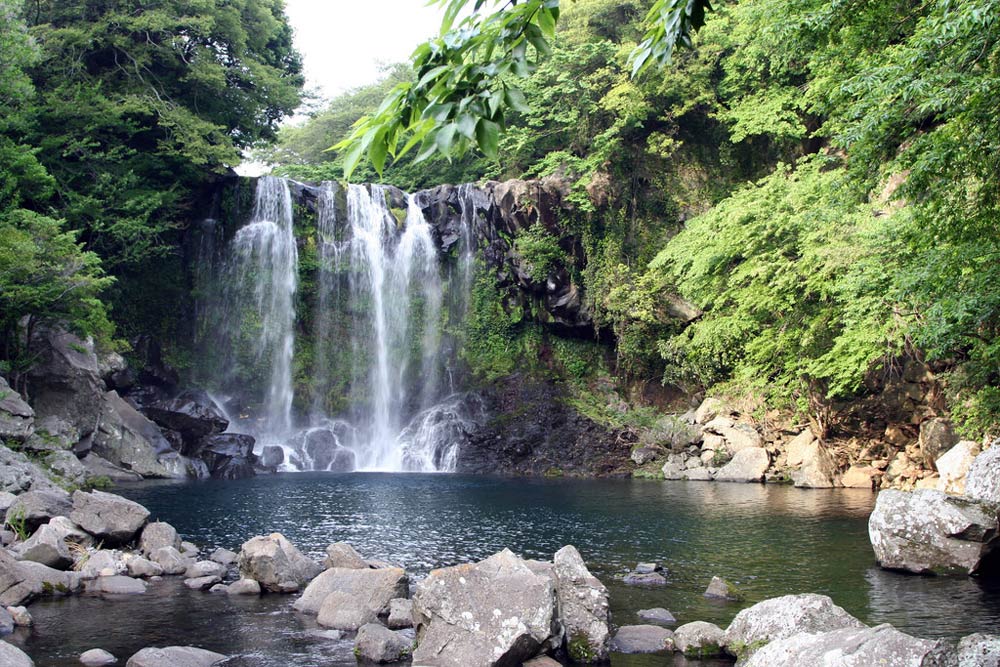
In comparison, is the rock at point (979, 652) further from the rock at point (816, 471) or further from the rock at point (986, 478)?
the rock at point (816, 471)

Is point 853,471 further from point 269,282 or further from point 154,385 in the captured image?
point 154,385

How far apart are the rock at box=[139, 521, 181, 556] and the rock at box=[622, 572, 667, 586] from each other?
7.07 metres

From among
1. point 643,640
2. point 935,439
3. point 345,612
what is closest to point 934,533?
point 643,640

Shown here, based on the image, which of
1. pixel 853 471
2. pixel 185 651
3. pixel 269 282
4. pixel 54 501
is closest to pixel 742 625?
pixel 185 651

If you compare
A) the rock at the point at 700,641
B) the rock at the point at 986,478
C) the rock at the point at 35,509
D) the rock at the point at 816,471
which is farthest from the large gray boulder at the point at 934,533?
the rock at the point at 35,509

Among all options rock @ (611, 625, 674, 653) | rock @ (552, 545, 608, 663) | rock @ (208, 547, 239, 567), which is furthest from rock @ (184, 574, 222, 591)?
rock @ (611, 625, 674, 653)

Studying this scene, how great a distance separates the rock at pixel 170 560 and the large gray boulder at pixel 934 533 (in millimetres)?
10085

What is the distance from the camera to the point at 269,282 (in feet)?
103

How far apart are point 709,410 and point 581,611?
64.8ft

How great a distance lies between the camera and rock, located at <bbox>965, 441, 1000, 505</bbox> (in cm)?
1145

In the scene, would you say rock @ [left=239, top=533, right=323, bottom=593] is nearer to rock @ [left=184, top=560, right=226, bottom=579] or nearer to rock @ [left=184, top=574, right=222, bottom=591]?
rock @ [left=184, top=574, right=222, bottom=591]

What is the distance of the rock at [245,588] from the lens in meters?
10.4

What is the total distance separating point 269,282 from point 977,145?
26.8 m

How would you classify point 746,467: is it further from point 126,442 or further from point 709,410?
point 126,442
